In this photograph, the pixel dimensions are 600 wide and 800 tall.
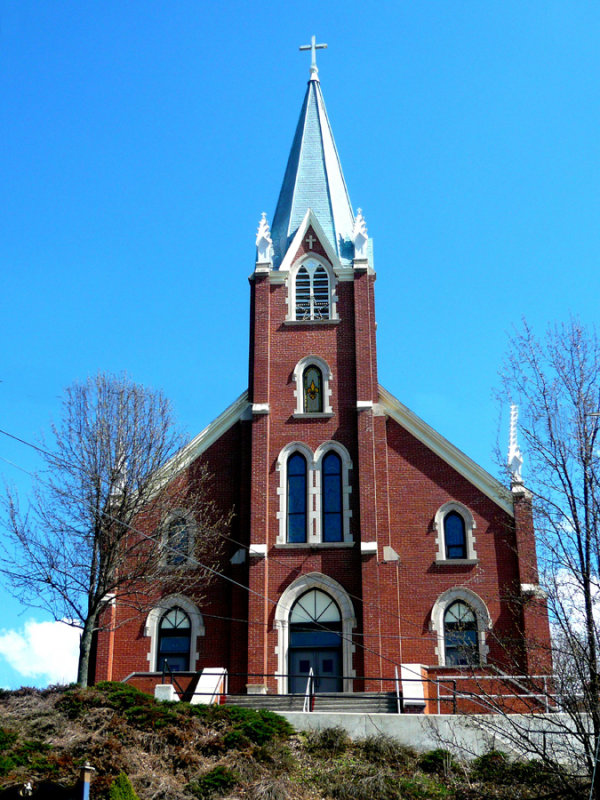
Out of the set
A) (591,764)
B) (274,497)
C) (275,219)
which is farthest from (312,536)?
(591,764)

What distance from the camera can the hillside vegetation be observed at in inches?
752

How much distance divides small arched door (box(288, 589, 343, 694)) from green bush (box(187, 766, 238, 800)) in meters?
8.84

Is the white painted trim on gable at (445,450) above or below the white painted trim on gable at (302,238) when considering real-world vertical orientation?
below

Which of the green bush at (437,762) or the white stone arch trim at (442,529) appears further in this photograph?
the white stone arch trim at (442,529)

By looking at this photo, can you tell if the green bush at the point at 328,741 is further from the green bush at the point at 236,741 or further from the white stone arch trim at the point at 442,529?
the white stone arch trim at the point at 442,529

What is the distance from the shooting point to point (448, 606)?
2936cm

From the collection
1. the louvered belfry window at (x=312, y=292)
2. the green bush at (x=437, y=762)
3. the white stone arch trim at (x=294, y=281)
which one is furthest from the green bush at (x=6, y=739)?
the louvered belfry window at (x=312, y=292)

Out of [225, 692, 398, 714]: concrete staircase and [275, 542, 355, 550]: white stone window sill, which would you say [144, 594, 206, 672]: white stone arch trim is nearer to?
[225, 692, 398, 714]: concrete staircase

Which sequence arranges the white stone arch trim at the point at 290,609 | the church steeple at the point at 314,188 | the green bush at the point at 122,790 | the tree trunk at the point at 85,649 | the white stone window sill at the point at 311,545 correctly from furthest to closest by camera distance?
the church steeple at the point at 314,188 < the white stone window sill at the point at 311,545 < the white stone arch trim at the point at 290,609 < the tree trunk at the point at 85,649 < the green bush at the point at 122,790

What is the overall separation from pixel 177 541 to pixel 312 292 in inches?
369

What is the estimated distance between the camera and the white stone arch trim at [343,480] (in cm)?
3001

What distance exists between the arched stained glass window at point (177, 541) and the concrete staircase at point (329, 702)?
4.00 m

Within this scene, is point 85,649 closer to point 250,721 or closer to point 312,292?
point 250,721

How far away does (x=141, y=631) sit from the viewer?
29609 mm
